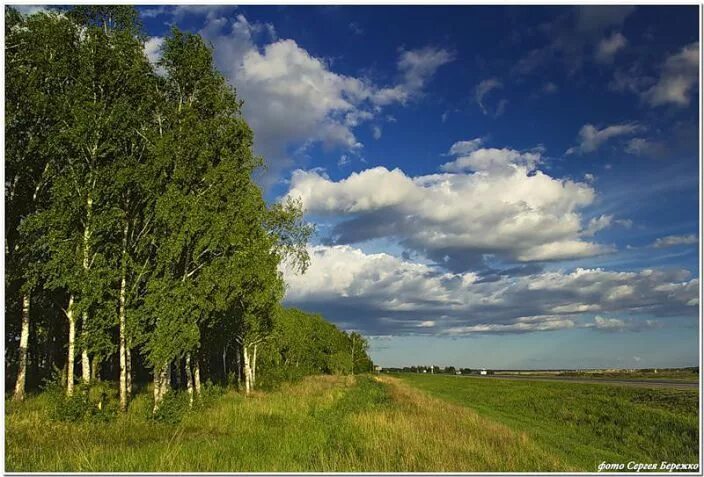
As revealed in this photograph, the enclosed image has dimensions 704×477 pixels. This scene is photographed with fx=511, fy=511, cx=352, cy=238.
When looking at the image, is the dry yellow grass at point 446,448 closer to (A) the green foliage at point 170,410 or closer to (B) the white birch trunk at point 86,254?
(A) the green foliage at point 170,410

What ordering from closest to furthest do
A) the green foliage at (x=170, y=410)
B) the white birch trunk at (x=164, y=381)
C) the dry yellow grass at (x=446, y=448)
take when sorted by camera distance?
the dry yellow grass at (x=446, y=448) → the green foliage at (x=170, y=410) → the white birch trunk at (x=164, y=381)

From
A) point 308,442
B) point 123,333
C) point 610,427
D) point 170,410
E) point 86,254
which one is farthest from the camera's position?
point 610,427

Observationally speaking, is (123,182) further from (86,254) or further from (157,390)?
(157,390)

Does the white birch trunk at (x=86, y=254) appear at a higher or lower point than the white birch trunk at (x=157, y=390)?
higher

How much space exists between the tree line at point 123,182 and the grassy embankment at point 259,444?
2556 millimetres

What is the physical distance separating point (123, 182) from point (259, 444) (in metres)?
12.0

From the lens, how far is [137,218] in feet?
75.7

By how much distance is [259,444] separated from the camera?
1517 centimetres

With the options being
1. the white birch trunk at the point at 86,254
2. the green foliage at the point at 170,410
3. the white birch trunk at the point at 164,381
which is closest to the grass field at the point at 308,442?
the green foliage at the point at 170,410

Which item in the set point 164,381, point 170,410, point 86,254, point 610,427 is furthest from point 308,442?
point 610,427

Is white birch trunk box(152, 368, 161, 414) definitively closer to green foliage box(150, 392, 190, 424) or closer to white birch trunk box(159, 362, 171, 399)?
white birch trunk box(159, 362, 171, 399)

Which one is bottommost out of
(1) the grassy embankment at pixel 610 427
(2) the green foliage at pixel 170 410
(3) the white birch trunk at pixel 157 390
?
(1) the grassy embankment at pixel 610 427

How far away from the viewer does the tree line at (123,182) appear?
20328mm

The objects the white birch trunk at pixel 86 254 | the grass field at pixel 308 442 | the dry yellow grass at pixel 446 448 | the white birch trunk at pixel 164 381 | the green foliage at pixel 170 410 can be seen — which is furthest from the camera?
the white birch trunk at pixel 164 381
